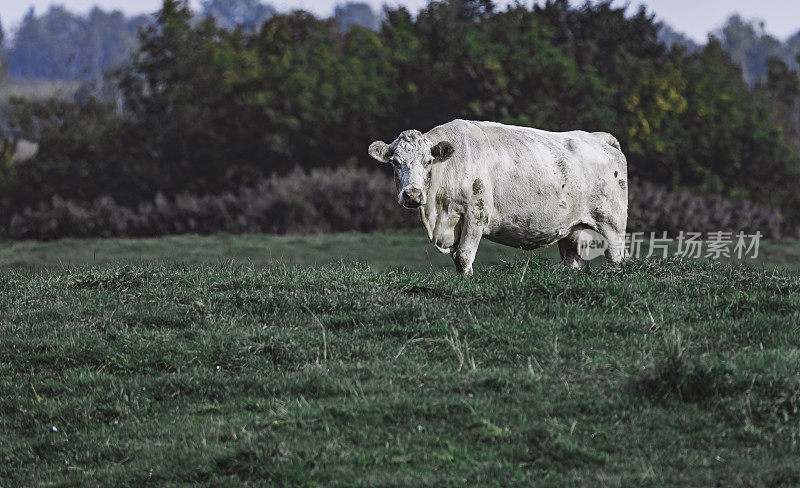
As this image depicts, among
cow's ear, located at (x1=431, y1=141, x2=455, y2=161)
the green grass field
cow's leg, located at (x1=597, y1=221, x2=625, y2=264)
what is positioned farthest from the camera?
cow's leg, located at (x1=597, y1=221, x2=625, y2=264)

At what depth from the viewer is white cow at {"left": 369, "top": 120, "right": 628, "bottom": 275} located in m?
11.4

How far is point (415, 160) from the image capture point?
441 inches

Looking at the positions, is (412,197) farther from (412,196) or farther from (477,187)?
(477,187)

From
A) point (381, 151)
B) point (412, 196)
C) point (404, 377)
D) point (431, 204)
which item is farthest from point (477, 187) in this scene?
point (404, 377)

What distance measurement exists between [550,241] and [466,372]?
196 inches

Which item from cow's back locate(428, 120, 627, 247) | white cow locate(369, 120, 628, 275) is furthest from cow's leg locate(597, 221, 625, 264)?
cow's back locate(428, 120, 627, 247)

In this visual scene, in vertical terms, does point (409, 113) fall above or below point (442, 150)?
above

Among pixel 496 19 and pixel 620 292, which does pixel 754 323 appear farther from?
pixel 496 19

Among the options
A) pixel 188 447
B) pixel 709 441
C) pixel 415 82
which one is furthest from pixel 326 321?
pixel 415 82

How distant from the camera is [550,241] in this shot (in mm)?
12812

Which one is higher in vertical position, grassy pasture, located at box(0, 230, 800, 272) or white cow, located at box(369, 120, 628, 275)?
white cow, located at box(369, 120, 628, 275)

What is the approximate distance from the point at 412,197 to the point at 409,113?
27375 millimetres

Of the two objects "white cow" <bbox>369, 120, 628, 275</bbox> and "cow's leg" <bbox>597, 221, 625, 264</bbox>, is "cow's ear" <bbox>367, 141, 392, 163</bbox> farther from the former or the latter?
"cow's leg" <bbox>597, 221, 625, 264</bbox>

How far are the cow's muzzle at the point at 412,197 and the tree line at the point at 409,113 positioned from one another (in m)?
24.9
